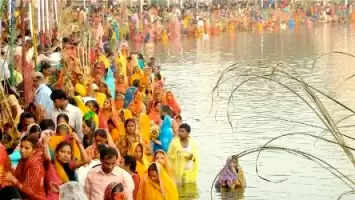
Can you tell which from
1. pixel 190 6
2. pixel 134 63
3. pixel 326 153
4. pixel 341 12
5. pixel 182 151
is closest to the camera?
pixel 182 151

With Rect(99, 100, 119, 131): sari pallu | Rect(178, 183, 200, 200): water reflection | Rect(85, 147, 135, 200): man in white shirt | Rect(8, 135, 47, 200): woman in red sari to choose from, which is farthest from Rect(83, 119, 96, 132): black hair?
Rect(8, 135, 47, 200): woman in red sari

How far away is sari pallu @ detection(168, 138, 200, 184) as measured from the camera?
9.37m

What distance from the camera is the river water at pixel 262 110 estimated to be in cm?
968

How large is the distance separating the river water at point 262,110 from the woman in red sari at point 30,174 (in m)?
1.25

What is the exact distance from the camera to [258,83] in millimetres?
20297

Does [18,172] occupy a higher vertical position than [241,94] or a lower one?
higher

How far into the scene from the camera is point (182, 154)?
9375 mm

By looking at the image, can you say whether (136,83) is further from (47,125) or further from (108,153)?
(108,153)

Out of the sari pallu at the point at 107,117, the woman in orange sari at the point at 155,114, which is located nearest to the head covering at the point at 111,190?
the sari pallu at the point at 107,117

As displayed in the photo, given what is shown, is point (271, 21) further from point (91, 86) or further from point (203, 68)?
point (91, 86)

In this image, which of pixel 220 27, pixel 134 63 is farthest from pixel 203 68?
pixel 220 27

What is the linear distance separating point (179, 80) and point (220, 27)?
20.9 metres

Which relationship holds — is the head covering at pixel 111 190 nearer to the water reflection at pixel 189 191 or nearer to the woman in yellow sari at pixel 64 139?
the woman in yellow sari at pixel 64 139

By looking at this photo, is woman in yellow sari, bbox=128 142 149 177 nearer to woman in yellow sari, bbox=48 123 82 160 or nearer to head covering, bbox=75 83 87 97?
woman in yellow sari, bbox=48 123 82 160
